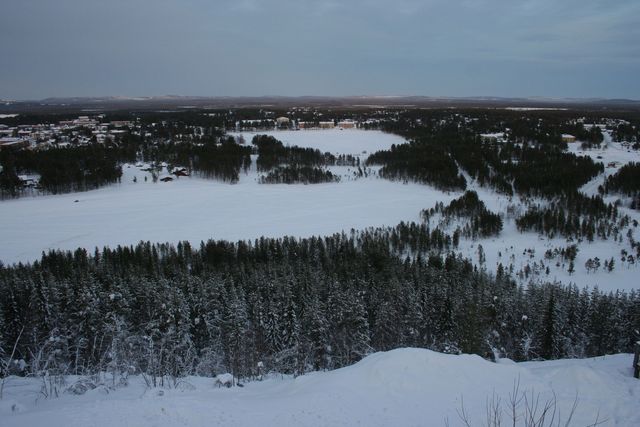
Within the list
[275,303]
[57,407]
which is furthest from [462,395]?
[275,303]

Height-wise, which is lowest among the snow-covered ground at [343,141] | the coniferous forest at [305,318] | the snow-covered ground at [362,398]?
the coniferous forest at [305,318]

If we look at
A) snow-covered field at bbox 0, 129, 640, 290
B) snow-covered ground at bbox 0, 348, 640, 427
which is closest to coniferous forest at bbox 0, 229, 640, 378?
snow-covered ground at bbox 0, 348, 640, 427

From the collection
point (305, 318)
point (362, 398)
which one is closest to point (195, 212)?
point (305, 318)

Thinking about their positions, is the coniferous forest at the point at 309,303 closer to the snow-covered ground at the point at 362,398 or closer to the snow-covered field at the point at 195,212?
the snow-covered ground at the point at 362,398

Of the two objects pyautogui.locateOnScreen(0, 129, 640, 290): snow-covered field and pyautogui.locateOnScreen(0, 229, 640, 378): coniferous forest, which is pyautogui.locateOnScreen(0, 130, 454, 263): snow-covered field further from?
pyautogui.locateOnScreen(0, 229, 640, 378): coniferous forest

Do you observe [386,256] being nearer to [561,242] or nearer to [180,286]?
[180,286]

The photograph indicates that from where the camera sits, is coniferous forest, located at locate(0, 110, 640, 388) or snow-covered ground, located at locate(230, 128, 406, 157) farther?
snow-covered ground, located at locate(230, 128, 406, 157)

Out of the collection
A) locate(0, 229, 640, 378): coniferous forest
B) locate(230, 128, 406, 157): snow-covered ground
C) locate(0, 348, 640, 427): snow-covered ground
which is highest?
locate(230, 128, 406, 157): snow-covered ground

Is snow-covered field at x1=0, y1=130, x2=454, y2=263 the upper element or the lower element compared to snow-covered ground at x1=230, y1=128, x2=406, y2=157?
lower

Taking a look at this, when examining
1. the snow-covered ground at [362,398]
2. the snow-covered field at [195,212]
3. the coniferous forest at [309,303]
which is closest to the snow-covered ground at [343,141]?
the snow-covered field at [195,212]

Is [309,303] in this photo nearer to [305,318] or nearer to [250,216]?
[305,318]

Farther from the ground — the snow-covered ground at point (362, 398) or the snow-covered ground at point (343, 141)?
the snow-covered ground at point (343, 141)
